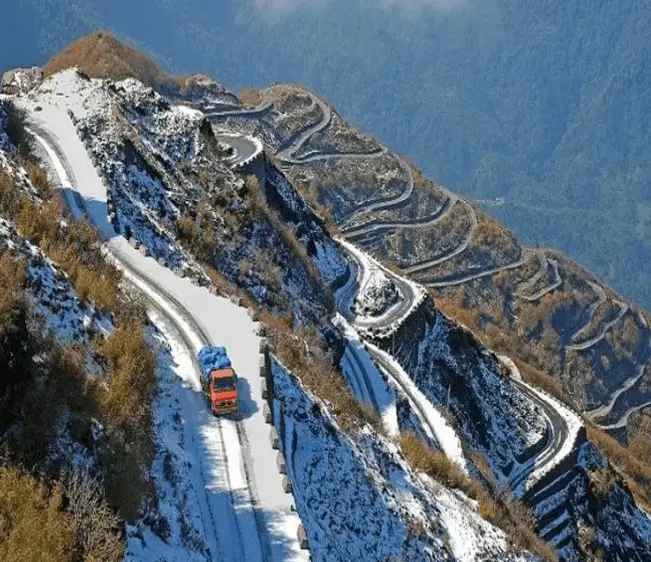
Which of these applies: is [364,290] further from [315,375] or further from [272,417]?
[272,417]

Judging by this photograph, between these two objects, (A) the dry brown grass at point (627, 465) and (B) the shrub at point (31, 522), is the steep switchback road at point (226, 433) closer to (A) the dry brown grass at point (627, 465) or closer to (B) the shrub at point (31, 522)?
(B) the shrub at point (31, 522)

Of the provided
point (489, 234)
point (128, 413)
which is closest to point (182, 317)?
point (128, 413)

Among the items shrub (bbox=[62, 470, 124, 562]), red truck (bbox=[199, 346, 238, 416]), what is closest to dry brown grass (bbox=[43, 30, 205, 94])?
red truck (bbox=[199, 346, 238, 416])

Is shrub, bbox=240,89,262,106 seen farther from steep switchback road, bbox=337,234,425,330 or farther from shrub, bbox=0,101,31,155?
shrub, bbox=0,101,31,155

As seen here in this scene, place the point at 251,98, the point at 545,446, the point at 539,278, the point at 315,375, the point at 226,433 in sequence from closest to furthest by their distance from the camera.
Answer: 1. the point at 226,433
2. the point at 315,375
3. the point at 545,446
4. the point at 539,278
5. the point at 251,98

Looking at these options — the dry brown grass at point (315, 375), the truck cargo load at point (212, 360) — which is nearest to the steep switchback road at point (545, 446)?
the dry brown grass at point (315, 375)

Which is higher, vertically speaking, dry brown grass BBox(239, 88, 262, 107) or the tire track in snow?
the tire track in snow
